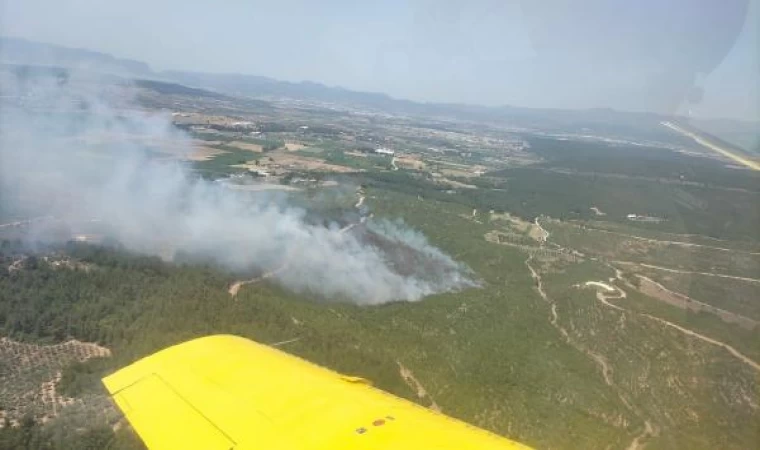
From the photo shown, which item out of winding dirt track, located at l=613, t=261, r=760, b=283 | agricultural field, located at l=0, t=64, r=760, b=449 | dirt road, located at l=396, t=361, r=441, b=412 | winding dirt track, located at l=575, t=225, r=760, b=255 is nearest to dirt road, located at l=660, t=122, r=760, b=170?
agricultural field, located at l=0, t=64, r=760, b=449

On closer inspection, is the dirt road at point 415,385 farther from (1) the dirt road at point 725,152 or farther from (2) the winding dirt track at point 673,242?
(2) the winding dirt track at point 673,242

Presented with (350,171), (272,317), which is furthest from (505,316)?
(350,171)

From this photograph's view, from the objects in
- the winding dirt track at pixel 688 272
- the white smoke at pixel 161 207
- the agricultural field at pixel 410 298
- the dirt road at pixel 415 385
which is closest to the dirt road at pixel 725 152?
the agricultural field at pixel 410 298

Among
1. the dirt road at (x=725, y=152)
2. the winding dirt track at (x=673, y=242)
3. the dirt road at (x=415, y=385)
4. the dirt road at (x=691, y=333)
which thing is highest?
the dirt road at (x=725, y=152)

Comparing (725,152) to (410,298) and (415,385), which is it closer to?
(415,385)

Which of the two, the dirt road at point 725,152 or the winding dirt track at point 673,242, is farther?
the winding dirt track at point 673,242

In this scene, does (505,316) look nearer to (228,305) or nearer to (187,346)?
(228,305)

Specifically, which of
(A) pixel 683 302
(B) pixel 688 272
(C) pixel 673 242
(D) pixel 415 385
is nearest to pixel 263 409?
(D) pixel 415 385
